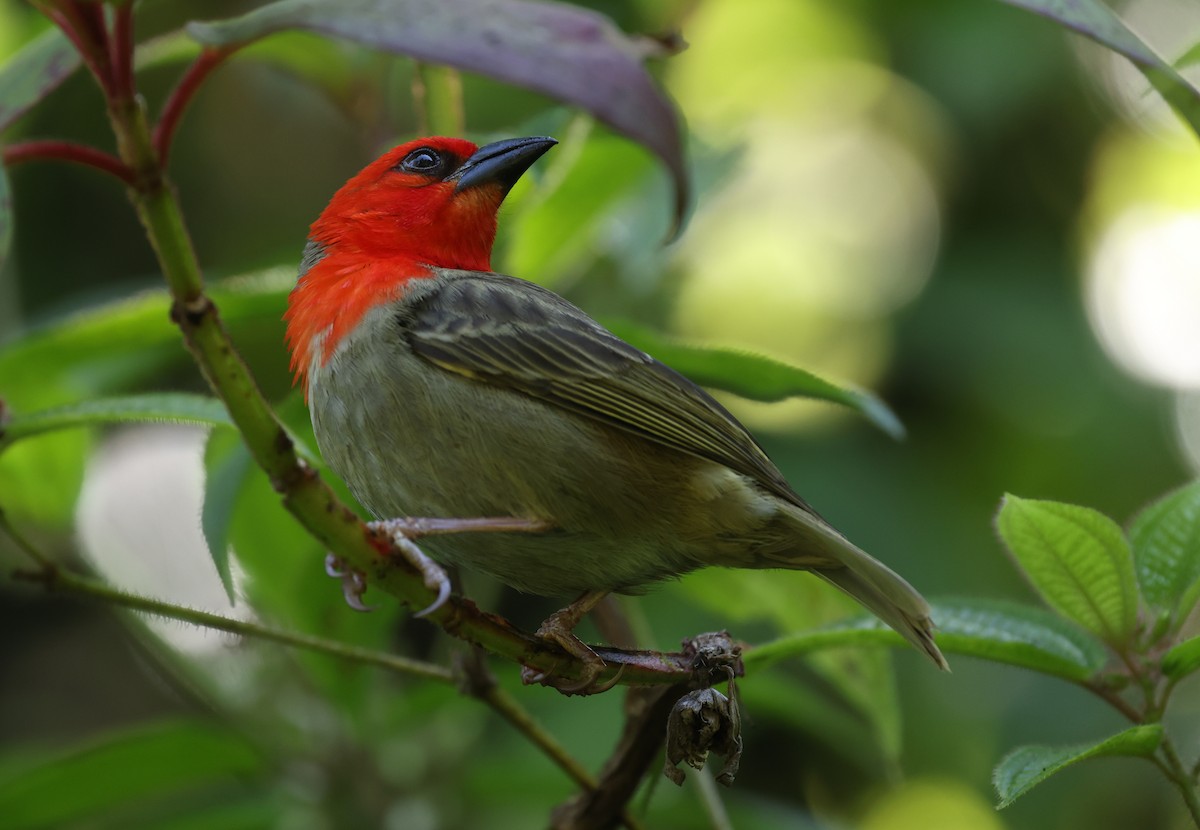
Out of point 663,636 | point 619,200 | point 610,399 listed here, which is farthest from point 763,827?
point 619,200

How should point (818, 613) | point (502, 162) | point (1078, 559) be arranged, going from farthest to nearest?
point (818, 613), point (502, 162), point (1078, 559)

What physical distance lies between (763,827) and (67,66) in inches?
105

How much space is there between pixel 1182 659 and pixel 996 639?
11.5 inches

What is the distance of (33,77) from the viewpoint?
67.9 inches

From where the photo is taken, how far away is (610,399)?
2.62 metres

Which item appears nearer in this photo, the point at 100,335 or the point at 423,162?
the point at 100,335

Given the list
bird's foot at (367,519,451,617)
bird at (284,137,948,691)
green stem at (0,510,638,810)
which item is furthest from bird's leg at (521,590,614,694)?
bird's foot at (367,519,451,617)

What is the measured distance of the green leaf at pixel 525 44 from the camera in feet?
3.67

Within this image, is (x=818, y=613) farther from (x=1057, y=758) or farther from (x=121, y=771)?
(x=121, y=771)

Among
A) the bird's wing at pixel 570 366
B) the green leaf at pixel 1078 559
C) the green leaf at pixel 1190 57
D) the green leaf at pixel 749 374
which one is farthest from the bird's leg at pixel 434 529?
the green leaf at pixel 1190 57

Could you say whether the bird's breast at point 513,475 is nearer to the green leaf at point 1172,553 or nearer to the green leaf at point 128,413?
the green leaf at point 128,413

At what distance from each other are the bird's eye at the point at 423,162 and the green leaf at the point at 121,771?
1.48 metres

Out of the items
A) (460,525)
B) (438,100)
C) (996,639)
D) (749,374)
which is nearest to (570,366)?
(749,374)

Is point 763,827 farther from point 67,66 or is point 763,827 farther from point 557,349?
point 67,66
